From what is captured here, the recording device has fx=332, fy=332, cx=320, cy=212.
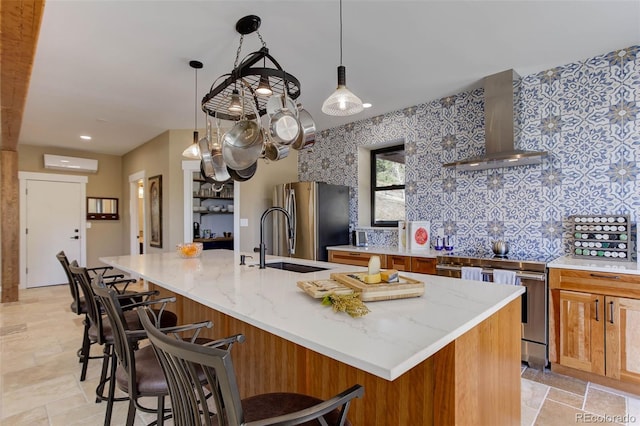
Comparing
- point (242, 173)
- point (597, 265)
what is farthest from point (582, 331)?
point (242, 173)

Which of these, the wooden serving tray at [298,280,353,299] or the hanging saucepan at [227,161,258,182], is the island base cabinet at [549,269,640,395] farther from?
the hanging saucepan at [227,161,258,182]

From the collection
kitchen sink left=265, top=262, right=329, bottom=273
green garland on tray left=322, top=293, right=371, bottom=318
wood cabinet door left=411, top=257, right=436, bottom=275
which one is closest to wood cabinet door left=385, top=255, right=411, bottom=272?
wood cabinet door left=411, top=257, right=436, bottom=275

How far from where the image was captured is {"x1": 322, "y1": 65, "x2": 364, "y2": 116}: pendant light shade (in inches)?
75.9

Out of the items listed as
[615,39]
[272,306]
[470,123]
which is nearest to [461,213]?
[470,123]

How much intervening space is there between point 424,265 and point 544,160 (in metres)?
1.46

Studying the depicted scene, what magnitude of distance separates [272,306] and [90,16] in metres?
2.32

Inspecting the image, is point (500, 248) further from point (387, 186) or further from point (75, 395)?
point (75, 395)

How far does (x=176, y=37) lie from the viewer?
8.04 feet

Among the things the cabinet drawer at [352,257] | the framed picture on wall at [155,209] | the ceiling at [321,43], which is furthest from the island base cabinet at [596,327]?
the framed picture on wall at [155,209]

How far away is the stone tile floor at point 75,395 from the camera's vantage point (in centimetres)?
206

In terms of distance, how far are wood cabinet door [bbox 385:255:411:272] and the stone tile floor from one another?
1.31m

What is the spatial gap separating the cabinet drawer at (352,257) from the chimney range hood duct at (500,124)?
4.51 ft

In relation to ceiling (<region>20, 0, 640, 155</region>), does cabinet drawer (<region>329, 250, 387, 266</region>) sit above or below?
below

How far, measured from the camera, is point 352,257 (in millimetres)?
4012
